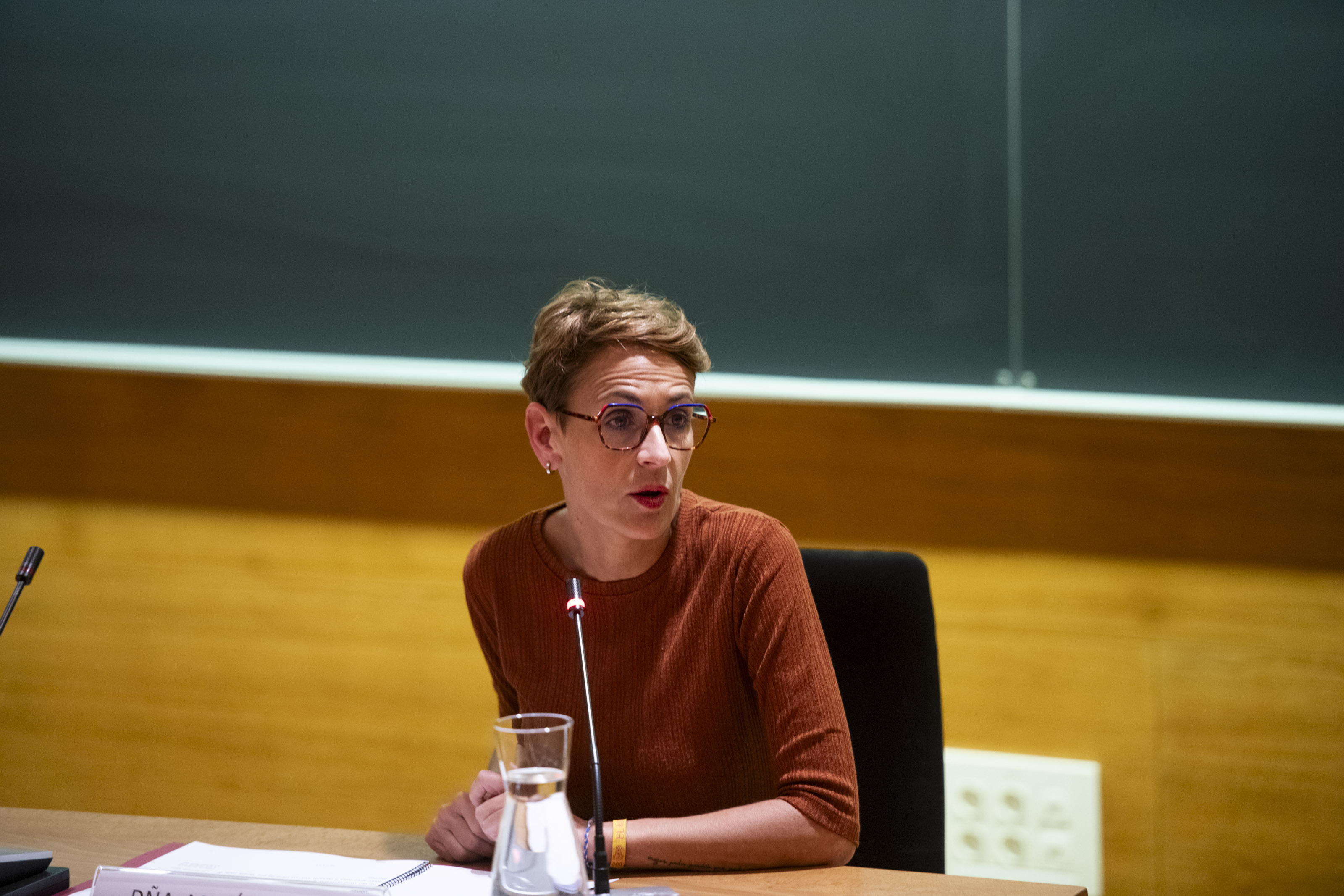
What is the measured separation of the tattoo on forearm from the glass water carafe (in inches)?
9.5

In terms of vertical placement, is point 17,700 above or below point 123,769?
above

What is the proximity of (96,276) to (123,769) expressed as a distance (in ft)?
3.79

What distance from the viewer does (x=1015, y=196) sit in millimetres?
2158

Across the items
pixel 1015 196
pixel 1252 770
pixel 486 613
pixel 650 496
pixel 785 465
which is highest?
pixel 1015 196

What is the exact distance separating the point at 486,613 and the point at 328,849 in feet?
1.33

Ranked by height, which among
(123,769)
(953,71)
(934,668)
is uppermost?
(953,71)

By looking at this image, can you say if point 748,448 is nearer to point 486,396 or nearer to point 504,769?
point 486,396

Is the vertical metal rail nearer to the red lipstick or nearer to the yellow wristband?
the red lipstick

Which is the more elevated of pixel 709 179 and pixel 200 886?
→ pixel 709 179

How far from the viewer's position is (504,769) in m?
0.97

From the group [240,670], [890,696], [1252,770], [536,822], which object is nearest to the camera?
[536,822]

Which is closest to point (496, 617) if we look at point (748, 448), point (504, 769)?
point (504, 769)

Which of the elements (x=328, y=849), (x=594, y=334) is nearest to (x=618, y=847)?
(x=328, y=849)

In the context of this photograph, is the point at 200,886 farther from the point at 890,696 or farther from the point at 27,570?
the point at 890,696
